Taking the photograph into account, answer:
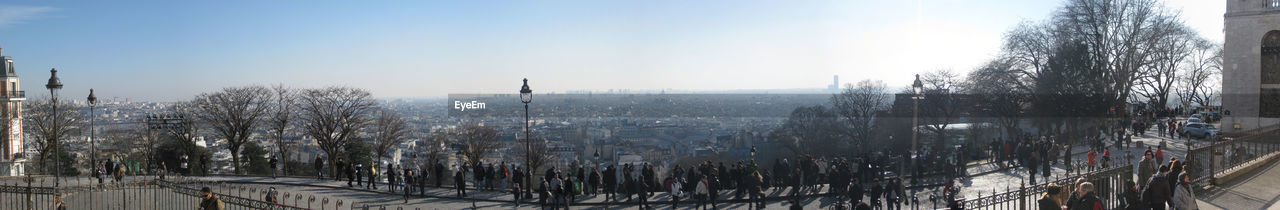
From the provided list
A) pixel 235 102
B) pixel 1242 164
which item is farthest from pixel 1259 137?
pixel 235 102

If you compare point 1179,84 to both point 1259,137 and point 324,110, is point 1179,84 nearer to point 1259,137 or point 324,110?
point 1259,137

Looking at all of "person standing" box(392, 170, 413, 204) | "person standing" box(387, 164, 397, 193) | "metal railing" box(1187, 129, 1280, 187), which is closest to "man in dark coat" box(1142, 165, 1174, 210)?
"metal railing" box(1187, 129, 1280, 187)

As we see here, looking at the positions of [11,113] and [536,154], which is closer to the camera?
[11,113]

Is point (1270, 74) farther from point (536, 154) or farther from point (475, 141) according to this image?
point (475, 141)

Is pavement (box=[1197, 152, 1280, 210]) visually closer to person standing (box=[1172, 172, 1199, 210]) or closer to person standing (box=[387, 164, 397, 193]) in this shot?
person standing (box=[1172, 172, 1199, 210])

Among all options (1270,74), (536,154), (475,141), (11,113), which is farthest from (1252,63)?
(11,113)
